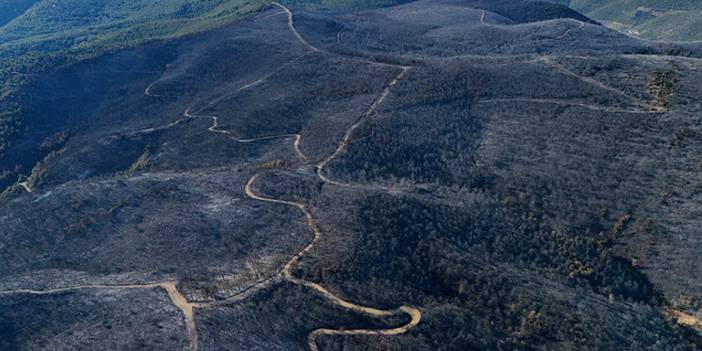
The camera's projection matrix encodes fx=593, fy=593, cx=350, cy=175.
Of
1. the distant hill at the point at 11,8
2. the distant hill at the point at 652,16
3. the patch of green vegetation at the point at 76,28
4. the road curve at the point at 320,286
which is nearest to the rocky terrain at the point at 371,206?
the road curve at the point at 320,286

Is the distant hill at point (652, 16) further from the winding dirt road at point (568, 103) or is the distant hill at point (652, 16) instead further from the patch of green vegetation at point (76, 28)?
the patch of green vegetation at point (76, 28)

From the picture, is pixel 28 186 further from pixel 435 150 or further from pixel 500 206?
pixel 500 206

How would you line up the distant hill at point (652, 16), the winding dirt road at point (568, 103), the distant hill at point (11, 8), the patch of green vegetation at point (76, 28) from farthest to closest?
1. the distant hill at point (11, 8)
2. the distant hill at point (652, 16)
3. the patch of green vegetation at point (76, 28)
4. the winding dirt road at point (568, 103)

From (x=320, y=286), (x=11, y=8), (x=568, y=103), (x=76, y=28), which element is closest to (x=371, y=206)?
(x=320, y=286)

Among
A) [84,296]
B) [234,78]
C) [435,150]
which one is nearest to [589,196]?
[435,150]

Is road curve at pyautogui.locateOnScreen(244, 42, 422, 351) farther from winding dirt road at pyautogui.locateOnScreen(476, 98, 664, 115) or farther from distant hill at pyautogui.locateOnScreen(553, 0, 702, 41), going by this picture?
distant hill at pyautogui.locateOnScreen(553, 0, 702, 41)

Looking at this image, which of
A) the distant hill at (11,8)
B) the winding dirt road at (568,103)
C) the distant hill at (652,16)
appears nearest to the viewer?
the winding dirt road at (568,103)
